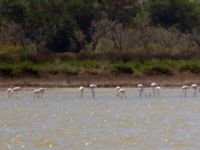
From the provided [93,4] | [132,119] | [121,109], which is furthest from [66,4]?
[132,119]

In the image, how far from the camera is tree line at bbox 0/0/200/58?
235ft

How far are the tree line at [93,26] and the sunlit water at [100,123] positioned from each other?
1072 inches

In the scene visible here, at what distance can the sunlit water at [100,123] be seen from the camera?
75.6ft

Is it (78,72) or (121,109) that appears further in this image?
(78,72)

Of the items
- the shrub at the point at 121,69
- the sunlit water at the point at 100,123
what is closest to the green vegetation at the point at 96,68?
the shrub at the point at 121,69

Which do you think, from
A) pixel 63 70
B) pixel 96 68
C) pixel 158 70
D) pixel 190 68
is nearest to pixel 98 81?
pixel 63 70

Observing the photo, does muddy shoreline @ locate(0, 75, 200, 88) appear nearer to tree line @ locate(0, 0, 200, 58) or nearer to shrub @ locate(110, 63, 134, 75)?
Result: shrub @ locate(110, 63, 134, 75)

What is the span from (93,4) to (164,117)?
156 ft

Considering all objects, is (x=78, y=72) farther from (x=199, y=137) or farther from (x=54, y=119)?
(x=199, y=137)

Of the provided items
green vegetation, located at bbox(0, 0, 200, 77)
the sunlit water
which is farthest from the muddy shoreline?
the sunlit water

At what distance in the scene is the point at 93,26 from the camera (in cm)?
7406

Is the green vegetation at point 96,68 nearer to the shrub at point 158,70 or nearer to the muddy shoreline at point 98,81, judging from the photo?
the shrub at point 158,70

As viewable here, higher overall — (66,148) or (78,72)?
(66,148)

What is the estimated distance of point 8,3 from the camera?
7850 cm
